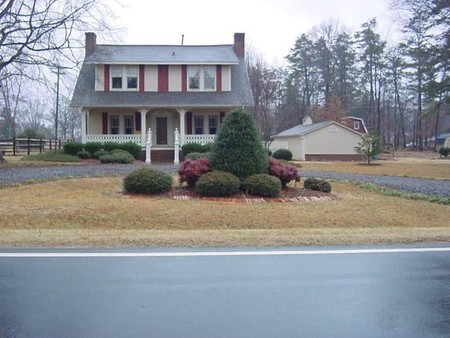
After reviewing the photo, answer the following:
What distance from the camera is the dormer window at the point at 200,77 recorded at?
32.1m

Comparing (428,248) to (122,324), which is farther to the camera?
(428,248)

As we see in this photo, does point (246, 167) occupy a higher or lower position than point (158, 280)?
higher

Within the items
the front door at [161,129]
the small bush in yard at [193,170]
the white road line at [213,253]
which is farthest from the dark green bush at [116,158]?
the white road line at [213,253]

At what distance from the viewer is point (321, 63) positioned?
64938 mm

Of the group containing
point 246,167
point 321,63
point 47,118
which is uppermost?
point 321,63

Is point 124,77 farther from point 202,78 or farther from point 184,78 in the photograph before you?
point 202,78

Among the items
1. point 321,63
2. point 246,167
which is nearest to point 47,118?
point 321,63

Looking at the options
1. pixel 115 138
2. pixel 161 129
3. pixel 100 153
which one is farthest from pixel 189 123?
pixel 100 153

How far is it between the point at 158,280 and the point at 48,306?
53.9 inches

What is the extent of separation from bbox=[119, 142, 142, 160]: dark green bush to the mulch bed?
15721mm

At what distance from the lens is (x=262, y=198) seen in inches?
512

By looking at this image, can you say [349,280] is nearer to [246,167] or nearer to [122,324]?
[122,324]

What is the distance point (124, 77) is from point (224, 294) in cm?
2862

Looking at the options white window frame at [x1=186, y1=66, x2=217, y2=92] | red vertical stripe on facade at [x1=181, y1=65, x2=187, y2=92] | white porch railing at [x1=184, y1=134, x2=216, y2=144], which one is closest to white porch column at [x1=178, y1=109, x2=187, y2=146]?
white porch railing at [x1=184, y1=134, x2=216, y2=144]
